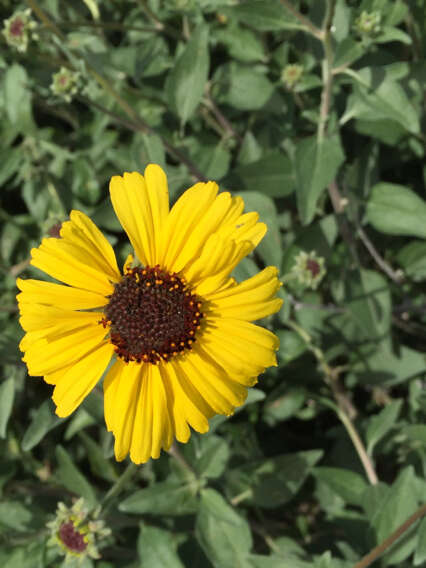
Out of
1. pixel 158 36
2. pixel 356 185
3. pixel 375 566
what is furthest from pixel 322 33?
pixel 375 566

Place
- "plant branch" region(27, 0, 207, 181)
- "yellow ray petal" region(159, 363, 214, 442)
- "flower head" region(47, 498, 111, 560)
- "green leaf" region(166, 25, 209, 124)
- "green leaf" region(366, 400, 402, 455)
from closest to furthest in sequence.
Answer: "yellow ray petal" region(159, 363, 214, 442)
"flower head" region(47, 498, 111, 560)
"plant branch" region(27, 0, 207, 181)
"green leaf" region(166, 25, 209, 124)
"green leaf" region(366, 400, 402, 455)

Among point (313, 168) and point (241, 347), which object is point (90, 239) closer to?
point (241, 347)

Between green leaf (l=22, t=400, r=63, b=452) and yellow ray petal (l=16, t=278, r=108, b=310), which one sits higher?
yellow ray petal (l=16, t=278, r=108, b=310)

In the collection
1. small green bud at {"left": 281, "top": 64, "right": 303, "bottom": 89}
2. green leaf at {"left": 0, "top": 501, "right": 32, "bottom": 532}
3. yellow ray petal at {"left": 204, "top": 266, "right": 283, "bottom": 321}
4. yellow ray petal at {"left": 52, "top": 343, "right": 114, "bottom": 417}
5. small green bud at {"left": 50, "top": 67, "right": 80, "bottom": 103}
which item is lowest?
green leaf at {"left": 0, "top": 501, "right": 32, "bottom": 532}

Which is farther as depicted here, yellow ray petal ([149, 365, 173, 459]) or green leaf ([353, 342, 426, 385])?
green leaf ([353, 342, 426, 385])

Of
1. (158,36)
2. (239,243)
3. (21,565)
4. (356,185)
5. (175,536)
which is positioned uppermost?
(158,36)

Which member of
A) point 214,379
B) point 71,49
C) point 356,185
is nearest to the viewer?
point 214,379

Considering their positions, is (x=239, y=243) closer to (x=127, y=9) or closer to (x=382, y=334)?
(x=382, y=334)

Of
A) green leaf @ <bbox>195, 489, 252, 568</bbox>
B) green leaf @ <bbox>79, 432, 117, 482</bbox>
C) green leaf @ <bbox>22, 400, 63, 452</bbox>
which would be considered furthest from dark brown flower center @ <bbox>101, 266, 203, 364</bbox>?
green leaf @ <bbox>79, 432, 117, 482</bbox>

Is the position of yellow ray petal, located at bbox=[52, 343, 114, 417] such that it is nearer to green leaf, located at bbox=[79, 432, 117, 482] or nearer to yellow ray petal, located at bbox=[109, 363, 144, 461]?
yellow ray petal, located at bbox=[109, 363, 144, 461]
